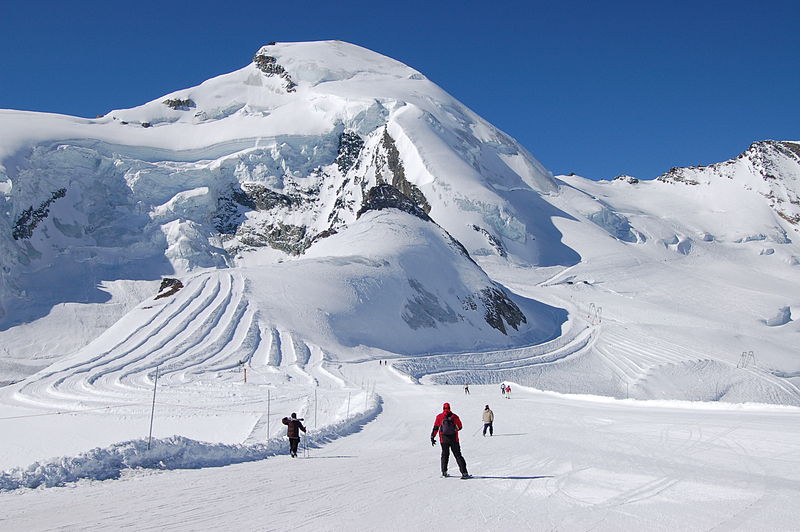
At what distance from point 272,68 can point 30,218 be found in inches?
3525

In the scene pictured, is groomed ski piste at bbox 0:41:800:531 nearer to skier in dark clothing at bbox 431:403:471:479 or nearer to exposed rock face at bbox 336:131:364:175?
skier in dark clothing at bbox 431:403:471:479

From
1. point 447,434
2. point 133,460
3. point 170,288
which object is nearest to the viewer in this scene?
point 447,434

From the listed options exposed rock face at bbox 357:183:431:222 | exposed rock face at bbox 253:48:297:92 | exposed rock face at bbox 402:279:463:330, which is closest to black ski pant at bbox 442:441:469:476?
exposed rock face at bbox 402:279:463:330

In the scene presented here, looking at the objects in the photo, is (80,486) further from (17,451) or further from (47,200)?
(47,200)

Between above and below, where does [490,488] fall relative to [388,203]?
below

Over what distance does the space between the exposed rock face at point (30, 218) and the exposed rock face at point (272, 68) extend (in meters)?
74.9

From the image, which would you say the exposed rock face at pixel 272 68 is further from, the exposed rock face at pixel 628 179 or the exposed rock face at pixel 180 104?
the exposed rock face at pixel 628 179

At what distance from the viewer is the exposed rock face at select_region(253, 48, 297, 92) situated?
15775cm

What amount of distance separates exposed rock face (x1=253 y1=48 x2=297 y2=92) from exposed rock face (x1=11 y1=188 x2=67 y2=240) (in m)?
74.9

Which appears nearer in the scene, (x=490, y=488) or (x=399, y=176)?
(x=490, y=488)

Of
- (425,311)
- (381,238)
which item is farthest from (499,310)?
(381,238)

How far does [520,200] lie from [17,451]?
118 metres

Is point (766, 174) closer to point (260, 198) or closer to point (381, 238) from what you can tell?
point (260, 198)

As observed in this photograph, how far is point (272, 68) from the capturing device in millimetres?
163500
